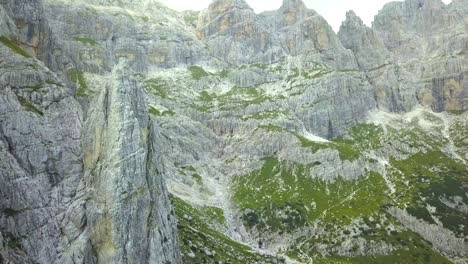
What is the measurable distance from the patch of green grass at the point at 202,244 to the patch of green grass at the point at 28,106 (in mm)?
46479

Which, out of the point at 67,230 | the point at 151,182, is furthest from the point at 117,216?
the point at 151,182

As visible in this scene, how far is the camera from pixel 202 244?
114000mm

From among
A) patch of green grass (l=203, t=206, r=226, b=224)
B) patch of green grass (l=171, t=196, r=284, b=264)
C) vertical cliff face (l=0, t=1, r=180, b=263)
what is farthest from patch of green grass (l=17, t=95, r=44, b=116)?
patch of green grass (l=203, t=206, r=226, b=224)

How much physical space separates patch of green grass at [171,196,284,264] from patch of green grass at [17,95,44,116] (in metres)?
46.5

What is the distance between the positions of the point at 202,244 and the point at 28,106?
200 feet

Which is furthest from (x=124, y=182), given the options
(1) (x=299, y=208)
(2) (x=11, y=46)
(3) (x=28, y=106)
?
(1) (x=299, y=208)

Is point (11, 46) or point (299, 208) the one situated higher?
point (11, 46)

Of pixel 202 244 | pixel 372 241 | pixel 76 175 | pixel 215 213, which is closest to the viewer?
pixel 76 175

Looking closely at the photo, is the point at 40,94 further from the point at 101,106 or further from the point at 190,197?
the point at 190,197

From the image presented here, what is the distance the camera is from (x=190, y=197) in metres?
177

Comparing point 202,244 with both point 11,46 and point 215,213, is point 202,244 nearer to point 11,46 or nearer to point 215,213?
point 215,213

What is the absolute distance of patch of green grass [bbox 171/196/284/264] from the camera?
4099 inches

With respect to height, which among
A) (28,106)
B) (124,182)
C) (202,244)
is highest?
(28,106)

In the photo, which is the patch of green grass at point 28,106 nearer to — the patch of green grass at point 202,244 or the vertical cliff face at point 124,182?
the vertical cliff face at point 124,182
